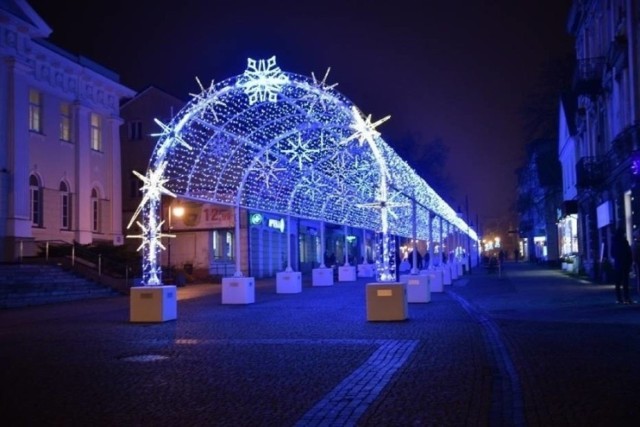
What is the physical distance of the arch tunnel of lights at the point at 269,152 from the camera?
1872 cm

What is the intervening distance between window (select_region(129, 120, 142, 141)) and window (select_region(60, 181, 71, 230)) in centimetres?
1402

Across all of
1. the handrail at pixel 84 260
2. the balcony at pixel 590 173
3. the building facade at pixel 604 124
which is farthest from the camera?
the balcony at pixel 590 173

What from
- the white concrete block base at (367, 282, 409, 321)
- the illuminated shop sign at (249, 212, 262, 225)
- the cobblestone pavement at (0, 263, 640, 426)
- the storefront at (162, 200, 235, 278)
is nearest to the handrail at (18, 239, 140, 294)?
the illuminated shop sign at (249, 212, 262, 225)

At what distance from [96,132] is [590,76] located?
24.4 meters

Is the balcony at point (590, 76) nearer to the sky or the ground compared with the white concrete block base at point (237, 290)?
nearer to the sky

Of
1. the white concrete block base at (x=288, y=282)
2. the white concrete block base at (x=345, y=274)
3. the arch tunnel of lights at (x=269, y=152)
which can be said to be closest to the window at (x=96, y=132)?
the arch tunnel of lights at (x=269, y=152)

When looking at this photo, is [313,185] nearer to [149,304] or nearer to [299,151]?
[299,151]

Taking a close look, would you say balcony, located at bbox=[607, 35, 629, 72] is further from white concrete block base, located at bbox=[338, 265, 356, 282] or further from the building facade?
white concrete block base, located at bbox=[338, 265, 356, 282]

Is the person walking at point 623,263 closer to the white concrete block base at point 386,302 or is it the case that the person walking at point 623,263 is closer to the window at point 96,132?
the white concrete block base at point 386,302

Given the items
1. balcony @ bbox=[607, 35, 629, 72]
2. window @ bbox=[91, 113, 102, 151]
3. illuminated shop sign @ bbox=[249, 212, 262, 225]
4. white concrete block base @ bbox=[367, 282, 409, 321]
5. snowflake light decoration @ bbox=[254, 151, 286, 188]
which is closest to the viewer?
white concrete block base @ bbox=[367, 282, 409, 321]

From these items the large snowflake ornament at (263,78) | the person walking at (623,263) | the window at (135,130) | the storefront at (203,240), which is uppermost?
the window at (135,130)

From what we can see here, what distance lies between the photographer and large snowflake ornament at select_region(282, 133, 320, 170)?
85.7 feet

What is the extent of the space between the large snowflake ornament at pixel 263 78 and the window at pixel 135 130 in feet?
103

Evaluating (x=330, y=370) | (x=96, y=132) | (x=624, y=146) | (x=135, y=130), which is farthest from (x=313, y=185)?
(x=330, y=370)
